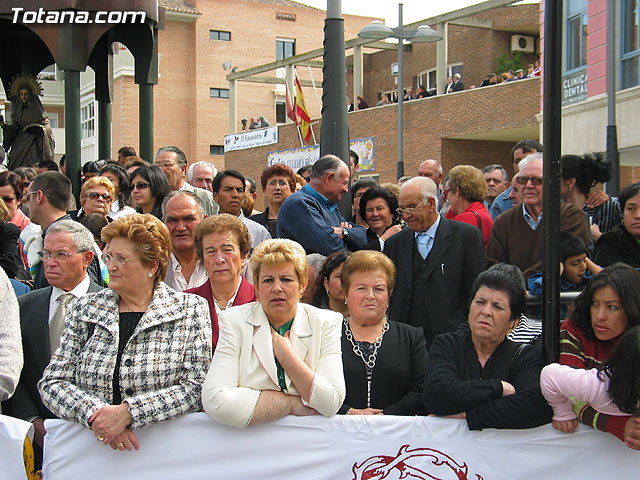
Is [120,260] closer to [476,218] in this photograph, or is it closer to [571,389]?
[571,389]

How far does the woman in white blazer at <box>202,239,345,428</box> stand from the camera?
12.1 feet

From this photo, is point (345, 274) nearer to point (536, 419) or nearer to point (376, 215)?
point (536, 419)

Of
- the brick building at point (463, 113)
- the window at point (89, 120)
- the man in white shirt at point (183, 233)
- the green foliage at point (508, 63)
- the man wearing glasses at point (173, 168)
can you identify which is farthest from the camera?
the window at point (89, 120)

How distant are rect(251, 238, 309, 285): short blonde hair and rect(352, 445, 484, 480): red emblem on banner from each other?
3.14 feet

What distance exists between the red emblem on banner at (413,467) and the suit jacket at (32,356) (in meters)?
1.74

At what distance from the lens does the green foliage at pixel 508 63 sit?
35694 millimetres

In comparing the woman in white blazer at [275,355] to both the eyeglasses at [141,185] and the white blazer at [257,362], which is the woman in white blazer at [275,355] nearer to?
the white blazer at [257,362]

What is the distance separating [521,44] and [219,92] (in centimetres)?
2196

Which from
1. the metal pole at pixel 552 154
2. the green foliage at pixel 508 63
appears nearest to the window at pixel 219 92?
the green foliage at pixel 508 63

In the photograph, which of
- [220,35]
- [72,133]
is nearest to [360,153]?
[220,35]

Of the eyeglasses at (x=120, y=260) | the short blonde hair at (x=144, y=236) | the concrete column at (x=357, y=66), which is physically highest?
the concrete column at (x=357, y=66)

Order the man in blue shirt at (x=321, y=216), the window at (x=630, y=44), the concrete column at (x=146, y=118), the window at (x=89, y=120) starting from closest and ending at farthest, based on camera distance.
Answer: the man in blue shirt at (x=321, y=216) → the concrete column at (x=146, y=118) → the window at (x=630, y=44) → the window at (x=89, y=120)

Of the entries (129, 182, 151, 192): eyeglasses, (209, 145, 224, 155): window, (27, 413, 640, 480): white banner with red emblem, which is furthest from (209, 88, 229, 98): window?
(27, 413, 640, 480): white banner with red emblem

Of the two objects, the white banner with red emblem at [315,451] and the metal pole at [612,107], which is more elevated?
the metal pole at [612,107]
